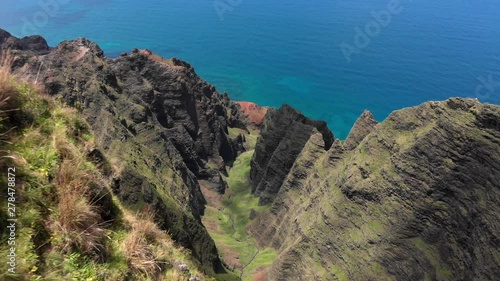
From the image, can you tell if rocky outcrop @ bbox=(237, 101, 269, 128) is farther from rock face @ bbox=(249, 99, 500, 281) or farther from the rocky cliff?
rock face @ bbox=(249, 99, 500, 281)

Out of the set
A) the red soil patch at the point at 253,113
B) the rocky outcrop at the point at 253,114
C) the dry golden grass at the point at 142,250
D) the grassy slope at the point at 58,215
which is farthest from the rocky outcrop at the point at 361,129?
the red soil patch at the point at 253,113

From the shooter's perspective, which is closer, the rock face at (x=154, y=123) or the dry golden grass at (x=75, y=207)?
the dry golden grass at (x=75, y=207)

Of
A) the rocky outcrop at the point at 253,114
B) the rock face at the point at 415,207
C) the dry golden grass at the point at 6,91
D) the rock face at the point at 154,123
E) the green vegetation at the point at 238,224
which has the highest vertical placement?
the dry golden grass at the point at 6,91

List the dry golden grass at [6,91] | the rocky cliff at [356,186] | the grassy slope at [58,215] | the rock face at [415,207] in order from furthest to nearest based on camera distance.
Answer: the rocky cliff at [356,186] < the rock face at [415,207] < the dry golden grass at [6,91] < the grassy slope at [58,215]

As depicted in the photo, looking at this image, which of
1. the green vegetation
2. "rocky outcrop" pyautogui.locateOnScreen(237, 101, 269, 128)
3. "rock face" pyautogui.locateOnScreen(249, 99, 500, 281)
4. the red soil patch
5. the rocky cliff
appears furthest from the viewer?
the red soil patch

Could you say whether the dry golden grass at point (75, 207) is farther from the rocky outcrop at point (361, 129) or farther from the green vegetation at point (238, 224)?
the green vegetation at point (238, 224)

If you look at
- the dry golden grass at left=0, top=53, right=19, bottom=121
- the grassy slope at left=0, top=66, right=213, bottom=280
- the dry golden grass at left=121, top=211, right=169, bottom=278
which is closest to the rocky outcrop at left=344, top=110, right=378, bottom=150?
the dry golden grass at left=121, top=211, right=169, bottom=278
